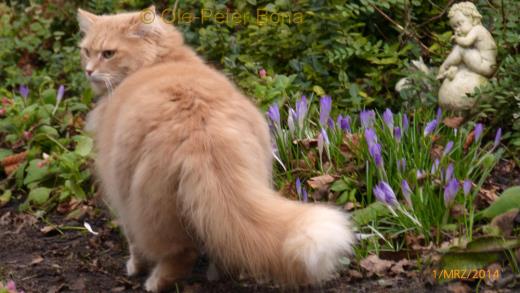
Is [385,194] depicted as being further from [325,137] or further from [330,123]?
→ [330,123]

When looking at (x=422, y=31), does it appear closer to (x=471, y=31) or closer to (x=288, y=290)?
(x=471, y=31)

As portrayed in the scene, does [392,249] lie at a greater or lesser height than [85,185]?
greater

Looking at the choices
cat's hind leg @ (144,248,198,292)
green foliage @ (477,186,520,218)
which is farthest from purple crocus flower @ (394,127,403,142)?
cat's hind leg @ (144,248,198,292)

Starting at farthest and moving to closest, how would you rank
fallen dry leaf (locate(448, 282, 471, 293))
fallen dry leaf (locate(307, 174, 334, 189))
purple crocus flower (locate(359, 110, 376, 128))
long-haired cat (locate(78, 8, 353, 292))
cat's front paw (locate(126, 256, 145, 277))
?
purple crocus flower (locate(359, 110, 376, 128)) < fallen dry leaf (locate(307, 174, 334, 189)) < cat's front paw (locate(126, 256, 145, 277)) < fallen dry leaf (locate(448, 282, 471, 293)) < long-haired cat (locate(78, 8, 353, 292))

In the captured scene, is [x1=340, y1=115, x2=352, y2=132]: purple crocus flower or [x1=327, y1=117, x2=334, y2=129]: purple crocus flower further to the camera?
[x1=327, y1=117, x2=334, y2=129]: purple crocus flower

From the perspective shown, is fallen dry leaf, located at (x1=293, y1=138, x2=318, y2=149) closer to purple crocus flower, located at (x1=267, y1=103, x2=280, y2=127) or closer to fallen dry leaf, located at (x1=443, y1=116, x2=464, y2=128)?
purple crocus flower, located at (x1=267, y1=103, x2=280, y2=127)

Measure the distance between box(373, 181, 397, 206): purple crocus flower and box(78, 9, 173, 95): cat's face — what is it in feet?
4.96

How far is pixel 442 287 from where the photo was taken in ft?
11.5

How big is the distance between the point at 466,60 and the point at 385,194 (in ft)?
4.72

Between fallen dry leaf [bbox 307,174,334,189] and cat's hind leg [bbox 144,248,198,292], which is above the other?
fallen dry leaf [bbox 307,174,334,189]

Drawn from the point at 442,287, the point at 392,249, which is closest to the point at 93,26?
the point at 392,249

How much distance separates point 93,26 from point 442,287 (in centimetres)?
250

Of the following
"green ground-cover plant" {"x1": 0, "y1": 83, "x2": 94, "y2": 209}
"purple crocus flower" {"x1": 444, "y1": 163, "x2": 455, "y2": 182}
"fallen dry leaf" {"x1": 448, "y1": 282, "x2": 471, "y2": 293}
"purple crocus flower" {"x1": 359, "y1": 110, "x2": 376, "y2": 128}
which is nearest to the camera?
"fallen dry leaf" {"x1": 448, "y1": 282, "x2": 471, "y2": 293}

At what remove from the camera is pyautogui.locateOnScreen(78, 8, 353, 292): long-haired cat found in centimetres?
317
